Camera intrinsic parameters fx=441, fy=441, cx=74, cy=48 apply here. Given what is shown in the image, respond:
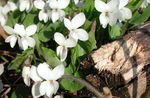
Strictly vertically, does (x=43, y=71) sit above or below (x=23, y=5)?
below

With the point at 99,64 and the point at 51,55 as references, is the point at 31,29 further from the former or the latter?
the point at 99,64

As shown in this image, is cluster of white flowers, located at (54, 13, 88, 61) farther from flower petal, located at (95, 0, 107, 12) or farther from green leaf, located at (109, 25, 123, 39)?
green leaf, located at (109, 25, 123, 39)

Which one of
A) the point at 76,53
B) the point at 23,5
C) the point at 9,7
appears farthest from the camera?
the point at 9,7

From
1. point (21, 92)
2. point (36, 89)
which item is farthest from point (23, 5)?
point (36, 89)

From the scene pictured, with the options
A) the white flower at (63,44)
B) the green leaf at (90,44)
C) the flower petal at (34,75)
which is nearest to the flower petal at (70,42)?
the white flower at (63,44)

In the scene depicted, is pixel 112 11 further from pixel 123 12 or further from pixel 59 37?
pixel 59 37

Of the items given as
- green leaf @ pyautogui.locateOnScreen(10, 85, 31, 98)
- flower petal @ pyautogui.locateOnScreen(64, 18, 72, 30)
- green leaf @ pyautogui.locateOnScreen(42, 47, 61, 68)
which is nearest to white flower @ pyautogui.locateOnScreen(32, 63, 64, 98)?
green leaf @ pyautogui.locateOnScreen(42, 47, 61, 68)
